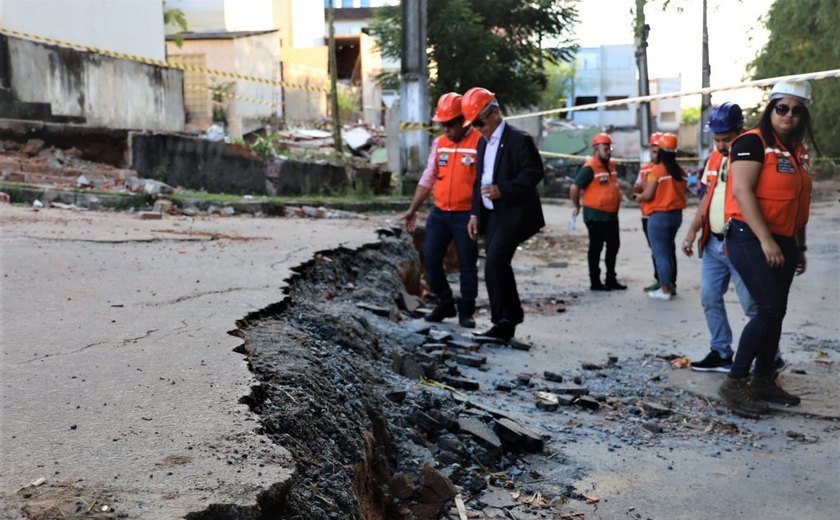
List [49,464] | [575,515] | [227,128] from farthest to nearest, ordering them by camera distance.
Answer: [227,128]
[575,515]
[49,464]

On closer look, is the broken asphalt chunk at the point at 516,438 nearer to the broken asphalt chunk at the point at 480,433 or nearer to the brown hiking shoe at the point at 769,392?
the broken asphalt chunk at the point at 480,433

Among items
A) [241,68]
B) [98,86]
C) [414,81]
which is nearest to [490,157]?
[414,81]

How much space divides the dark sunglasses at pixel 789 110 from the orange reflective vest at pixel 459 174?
2.56 meters

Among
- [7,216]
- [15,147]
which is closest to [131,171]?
[15,147]

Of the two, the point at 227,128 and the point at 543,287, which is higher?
the point at 227,128

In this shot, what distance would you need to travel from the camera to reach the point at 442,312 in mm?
7008

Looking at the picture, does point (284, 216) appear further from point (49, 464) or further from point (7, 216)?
point (49, 464)

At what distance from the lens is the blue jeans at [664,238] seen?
862cm

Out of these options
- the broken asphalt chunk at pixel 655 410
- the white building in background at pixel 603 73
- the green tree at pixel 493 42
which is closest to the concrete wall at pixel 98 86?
the green tree at pixel 493 42

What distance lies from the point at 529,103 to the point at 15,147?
46.2 ft

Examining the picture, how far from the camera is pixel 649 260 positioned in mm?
12320

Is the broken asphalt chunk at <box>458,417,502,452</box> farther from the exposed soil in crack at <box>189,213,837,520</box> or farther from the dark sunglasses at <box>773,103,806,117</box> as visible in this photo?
the dark sunglasses at <box>773,103,806,117</box>

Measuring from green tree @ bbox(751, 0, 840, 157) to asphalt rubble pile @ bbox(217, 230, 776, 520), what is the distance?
15.7m

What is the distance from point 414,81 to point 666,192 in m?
6.59
